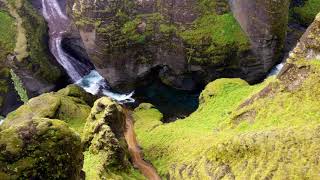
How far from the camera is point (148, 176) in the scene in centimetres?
3009

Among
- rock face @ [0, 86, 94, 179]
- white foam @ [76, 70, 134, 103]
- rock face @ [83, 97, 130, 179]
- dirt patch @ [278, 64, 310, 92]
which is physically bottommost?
white foam @ [76, 70, 134, 103]

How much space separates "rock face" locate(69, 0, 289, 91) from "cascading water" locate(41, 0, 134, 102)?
1.97 m

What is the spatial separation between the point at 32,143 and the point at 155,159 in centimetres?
1486

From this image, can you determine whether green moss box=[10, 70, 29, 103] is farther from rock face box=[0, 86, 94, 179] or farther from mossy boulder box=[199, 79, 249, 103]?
rock face box=[0, 86, 94, 179]

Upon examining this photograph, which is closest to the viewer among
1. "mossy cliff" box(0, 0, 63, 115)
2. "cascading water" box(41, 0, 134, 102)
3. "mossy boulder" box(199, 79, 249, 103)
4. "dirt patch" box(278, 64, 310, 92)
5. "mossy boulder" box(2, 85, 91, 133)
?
"dirt patch" box(278, 64, 310, 92)

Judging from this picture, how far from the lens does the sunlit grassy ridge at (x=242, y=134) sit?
22016 mm

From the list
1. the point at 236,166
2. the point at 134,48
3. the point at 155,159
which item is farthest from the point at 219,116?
the point at 134,48

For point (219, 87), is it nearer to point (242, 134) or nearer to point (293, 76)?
point (293, 76)

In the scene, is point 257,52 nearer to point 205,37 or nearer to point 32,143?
point 205,37

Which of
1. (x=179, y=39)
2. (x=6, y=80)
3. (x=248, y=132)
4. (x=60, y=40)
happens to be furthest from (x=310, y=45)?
(x=60, y=40)

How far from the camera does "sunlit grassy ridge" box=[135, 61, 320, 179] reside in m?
22.0

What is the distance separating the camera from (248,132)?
2464 cm

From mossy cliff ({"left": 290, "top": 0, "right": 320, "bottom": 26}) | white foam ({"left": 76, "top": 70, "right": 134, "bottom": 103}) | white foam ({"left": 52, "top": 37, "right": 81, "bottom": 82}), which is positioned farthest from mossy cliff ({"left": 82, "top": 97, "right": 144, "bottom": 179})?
mossy cliff ({"left": 290, "top": 0, "right": 320, "bottom": 26})

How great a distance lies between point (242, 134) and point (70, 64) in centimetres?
2828
